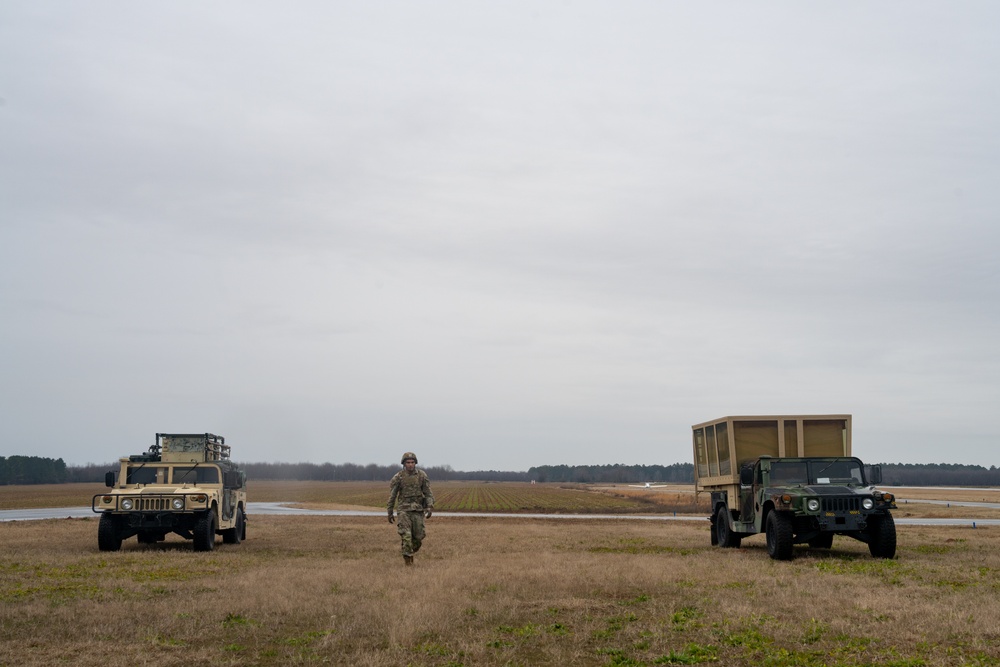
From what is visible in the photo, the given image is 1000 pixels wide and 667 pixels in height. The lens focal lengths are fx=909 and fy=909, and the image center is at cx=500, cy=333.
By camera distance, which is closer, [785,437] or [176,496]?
[176,496]

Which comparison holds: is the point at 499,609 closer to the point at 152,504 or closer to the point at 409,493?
the point at 409,493

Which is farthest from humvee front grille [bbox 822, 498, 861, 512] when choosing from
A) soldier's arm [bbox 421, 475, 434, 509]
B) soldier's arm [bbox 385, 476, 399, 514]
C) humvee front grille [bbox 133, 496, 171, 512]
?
humvee front grille [bbox 133, 496, 171, 512]

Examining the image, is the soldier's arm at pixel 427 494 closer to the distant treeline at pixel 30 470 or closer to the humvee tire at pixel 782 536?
the humvee tire at pixel 782 536

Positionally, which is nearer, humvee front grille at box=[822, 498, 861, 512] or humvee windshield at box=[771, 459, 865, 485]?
humvee front grille at box=[822, 498, 861, 512]

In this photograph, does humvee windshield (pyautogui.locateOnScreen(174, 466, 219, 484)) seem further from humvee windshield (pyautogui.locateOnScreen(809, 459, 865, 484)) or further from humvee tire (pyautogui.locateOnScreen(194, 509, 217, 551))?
humvee windshield (pyautogui.locateOnScreen(809, 459, 865, 484))

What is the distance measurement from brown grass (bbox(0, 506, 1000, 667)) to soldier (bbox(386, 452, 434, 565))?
841 mm

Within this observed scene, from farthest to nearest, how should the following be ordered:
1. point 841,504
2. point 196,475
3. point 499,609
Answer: point 196,475, point 841,504, point 499,609

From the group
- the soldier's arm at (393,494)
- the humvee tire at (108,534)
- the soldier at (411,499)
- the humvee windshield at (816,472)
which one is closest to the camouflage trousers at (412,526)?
the soldier at (411,499)

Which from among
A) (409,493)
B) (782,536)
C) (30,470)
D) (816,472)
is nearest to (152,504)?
(409,493)

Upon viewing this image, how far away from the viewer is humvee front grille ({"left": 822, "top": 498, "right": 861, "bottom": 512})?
17328 millimetres

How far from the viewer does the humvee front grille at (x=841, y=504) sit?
1733 cm

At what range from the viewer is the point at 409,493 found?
17625 mm

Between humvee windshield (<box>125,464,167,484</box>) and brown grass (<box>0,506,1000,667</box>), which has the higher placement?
humvee windshield (<box>125,464,167,484</box>)

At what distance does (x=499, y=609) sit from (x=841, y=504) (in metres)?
9.25
